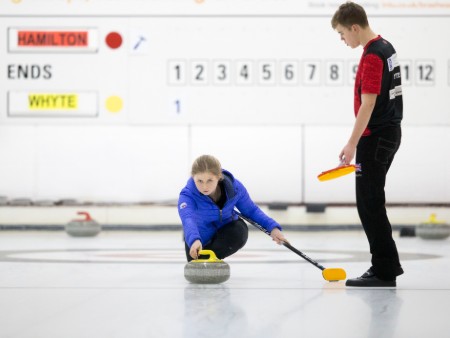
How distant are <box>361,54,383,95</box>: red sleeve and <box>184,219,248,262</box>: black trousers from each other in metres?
0.93

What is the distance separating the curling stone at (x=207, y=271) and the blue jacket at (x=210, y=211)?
0.40 ft

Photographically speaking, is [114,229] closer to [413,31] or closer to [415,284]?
[413,31]

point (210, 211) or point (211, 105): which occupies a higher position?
point (211, 105)

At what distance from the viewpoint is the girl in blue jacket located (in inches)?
131

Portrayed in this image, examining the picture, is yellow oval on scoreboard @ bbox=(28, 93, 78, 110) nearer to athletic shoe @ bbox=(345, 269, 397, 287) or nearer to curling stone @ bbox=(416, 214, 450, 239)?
curling stone @ bbox=(416, 214, 450, 239)

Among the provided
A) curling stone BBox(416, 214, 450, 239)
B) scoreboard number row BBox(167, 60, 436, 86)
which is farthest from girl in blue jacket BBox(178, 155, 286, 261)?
scoreboard number row BBox(167, 60, 436, 86)

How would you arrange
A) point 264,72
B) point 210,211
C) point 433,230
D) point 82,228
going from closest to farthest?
1. point 210,211
2. point 433,230
3. point 82,228
4. point 264,72

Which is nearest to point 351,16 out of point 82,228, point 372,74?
point 372,74

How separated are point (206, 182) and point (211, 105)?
16.2 ft

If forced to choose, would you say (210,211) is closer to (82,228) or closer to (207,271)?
(207,271)

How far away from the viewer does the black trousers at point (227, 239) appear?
11.9 feet

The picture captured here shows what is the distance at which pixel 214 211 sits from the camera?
3570 millimetres

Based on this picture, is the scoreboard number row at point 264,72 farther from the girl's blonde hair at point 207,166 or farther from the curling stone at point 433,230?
the girl's blonde hair at point 207,166

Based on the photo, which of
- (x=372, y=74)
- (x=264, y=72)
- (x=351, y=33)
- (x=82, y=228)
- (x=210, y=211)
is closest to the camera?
(x=372, y=74)
